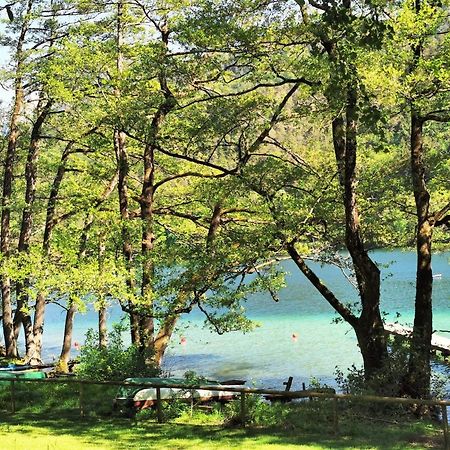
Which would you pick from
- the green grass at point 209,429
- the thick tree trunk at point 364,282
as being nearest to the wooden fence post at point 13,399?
the green grass at point 209,429

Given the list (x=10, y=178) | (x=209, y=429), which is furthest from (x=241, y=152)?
(x=10, y=178)

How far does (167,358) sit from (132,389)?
18908 millimetres

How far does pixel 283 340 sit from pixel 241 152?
20580 mm

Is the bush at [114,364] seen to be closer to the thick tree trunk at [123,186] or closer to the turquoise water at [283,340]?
the thick tree trunk at [123,186]

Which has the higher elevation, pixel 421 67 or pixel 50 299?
pixel 421 67

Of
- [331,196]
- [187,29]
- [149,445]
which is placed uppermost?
[187,29]

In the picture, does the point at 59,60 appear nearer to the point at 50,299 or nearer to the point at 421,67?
the point at 50,299

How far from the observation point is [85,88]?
52.7 feet

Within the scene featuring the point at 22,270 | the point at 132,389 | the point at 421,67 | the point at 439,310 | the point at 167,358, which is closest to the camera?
the point at 421,67

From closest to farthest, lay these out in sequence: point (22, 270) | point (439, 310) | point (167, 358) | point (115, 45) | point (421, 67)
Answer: point (421, 67) < point (22, 270) < point (115, 45) < point (167, 358) < point (439, 310)

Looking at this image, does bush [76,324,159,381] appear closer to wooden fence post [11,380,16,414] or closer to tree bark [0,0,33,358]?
wooden fence post [11,380,16,414]

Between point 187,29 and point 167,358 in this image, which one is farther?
point 167,358

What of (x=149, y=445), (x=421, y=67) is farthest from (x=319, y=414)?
(x=421, y=67)

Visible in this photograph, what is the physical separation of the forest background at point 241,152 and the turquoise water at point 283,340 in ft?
6.76
